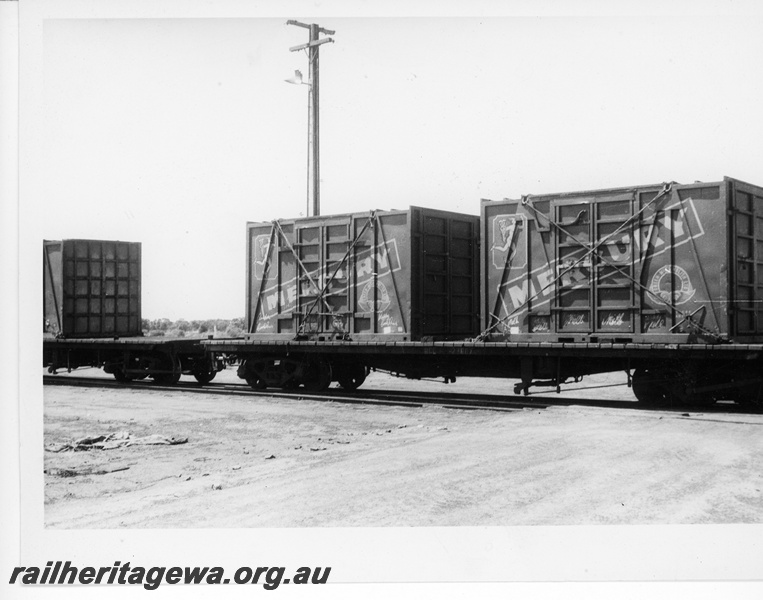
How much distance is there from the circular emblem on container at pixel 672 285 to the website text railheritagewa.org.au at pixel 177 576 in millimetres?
8320

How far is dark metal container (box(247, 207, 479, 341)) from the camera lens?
1527 centimetres

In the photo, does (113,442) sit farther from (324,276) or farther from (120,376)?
(120,376)

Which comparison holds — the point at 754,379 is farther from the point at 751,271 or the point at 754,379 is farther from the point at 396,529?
the point at 396,529

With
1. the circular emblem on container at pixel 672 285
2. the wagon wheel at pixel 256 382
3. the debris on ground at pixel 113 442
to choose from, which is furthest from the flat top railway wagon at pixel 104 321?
the circular emblem on container at pixel 672 285

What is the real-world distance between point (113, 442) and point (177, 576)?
446 centimetres

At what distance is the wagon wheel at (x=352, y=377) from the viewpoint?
16.6 meters

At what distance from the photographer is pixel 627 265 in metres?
12.8

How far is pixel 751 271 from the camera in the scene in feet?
41.0

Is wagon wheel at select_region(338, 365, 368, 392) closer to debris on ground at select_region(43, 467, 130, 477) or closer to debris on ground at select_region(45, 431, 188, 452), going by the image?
debris on ground at select_region(45, 431, 188, 452)

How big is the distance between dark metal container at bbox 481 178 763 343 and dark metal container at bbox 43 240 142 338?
11.2m

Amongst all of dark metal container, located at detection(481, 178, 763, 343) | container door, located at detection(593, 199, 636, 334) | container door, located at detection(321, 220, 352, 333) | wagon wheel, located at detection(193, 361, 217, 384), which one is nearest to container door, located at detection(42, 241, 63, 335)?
wagon wheel, located at detection(193, 361, 217, 384)

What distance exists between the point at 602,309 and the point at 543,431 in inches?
139

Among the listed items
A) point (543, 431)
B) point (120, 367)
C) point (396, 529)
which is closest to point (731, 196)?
point (543, 431)

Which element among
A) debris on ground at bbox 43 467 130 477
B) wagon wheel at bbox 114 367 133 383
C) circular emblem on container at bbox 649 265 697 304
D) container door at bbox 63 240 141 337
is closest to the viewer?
debris on ground at bbox 43 467 130 477
